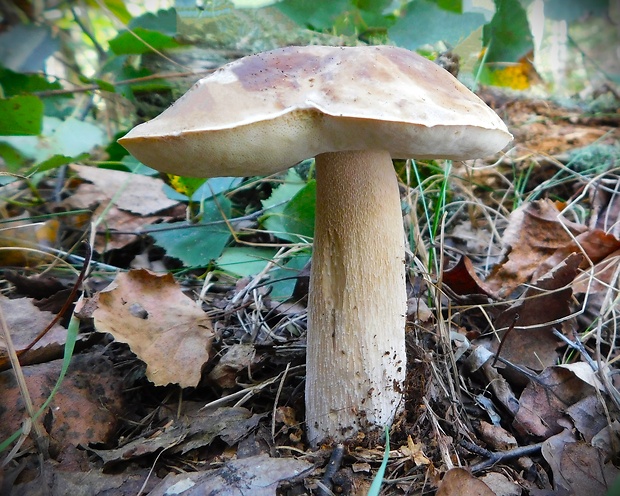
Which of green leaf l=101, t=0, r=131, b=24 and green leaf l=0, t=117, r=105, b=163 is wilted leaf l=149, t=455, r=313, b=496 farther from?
green leaf l=101, t=0, r=131, b=24

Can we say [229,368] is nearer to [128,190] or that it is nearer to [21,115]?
[21,115]

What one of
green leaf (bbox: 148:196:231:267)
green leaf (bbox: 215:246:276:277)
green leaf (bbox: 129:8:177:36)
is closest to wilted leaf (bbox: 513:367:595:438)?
green leaf (bbox: 215:246:276:277)

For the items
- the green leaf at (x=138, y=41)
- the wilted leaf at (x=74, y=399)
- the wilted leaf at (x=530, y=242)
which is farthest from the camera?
the green leaf at (x=138, y=41)

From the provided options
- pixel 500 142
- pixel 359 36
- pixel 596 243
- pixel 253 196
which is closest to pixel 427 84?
pixel 500 142

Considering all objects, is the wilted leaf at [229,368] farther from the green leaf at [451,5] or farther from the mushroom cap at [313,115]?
the green leaf at [451,5]

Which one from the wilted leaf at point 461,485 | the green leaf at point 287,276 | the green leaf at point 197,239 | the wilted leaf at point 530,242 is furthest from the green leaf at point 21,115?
the wilted leaf at point 530,242

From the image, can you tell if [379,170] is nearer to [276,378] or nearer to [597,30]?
[597,30]

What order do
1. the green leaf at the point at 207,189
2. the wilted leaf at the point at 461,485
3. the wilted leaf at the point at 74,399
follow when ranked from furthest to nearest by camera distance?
the green leaf at the point at 207,189 → the wilted leaf at the point at 74,399 → the wilted leaf at the point at 461,485

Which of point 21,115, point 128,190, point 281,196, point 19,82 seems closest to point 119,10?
point 19,82
